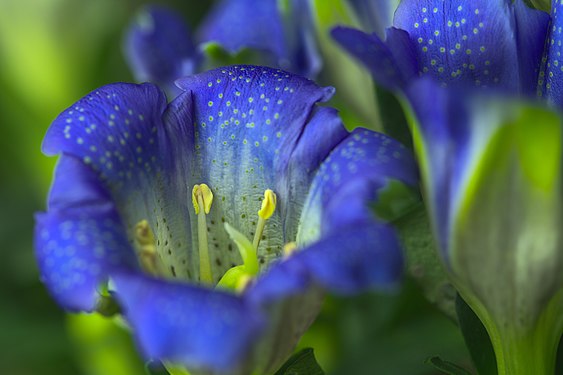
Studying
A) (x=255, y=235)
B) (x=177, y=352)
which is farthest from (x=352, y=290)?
(x=255, y=235)

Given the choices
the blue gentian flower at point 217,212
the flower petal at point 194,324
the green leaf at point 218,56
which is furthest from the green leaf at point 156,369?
the green leaf at point 218,56

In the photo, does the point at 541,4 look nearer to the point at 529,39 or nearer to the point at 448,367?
the point at 529,39

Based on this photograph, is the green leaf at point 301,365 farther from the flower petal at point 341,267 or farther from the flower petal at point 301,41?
the flower petal at point 301,41

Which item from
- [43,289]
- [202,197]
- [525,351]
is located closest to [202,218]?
[202,197]

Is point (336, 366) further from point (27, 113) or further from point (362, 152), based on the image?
point (27, 113)

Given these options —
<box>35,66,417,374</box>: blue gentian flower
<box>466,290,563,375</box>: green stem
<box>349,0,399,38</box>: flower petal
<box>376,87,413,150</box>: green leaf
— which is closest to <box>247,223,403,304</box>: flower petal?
<box>35,66,417,374</box>: blue gentian flower
